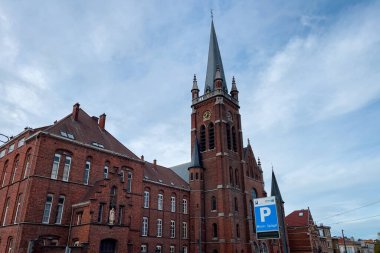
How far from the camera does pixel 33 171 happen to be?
2730cm

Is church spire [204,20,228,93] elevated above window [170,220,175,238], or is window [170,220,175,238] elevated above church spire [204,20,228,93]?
church spire [204,20,228,93]

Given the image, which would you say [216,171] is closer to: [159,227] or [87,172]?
[159,227]

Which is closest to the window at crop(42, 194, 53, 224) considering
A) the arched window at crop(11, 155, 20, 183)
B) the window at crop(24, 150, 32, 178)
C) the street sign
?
the window at crop(24, 150, 32, 178)

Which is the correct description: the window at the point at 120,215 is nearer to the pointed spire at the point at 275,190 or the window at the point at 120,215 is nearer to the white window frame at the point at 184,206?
the white window frame at the point at 184,206

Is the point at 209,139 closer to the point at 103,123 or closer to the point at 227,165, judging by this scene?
the point at 227,165

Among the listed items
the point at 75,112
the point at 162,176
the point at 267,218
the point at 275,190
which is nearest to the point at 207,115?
the point at 162,176

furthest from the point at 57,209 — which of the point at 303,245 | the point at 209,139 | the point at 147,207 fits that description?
the point at 303,245

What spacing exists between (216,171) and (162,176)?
8.44 meters

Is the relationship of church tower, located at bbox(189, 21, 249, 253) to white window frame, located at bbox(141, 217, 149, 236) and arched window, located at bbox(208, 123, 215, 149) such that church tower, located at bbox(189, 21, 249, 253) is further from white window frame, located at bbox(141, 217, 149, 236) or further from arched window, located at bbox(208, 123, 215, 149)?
white window frame, located at bbox(141, 217, 149, 236)

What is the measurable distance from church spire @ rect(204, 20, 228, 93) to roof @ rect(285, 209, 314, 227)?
102 ft

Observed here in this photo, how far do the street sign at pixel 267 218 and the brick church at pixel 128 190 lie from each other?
8.12ft

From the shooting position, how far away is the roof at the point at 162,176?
4431 cm

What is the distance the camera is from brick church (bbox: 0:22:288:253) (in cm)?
2711

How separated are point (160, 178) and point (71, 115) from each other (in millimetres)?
17389
